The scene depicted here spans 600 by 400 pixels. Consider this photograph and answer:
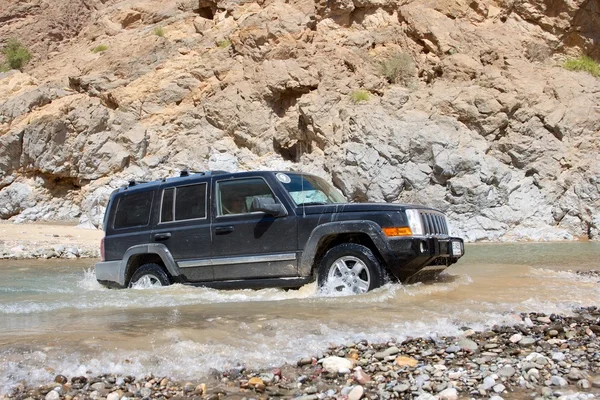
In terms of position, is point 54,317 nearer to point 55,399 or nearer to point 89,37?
point 55,399

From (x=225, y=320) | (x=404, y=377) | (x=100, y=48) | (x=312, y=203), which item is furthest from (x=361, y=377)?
(x=100, y=48)

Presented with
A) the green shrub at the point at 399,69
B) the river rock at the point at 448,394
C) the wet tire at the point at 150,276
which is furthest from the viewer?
the green shrub at the point at 399,69

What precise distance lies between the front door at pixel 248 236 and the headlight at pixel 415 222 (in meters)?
1.41

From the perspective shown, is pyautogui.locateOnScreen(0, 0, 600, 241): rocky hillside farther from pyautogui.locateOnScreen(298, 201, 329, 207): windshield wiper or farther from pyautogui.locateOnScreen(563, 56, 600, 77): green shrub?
→ pyautogui.locateOnScreen(298, 201, 329, 207): windshield wiper

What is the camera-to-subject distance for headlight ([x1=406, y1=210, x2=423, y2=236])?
6.95 meters

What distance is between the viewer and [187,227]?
26.6 ft

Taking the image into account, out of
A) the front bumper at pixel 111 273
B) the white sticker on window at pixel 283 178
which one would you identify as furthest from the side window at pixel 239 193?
the front bumper at pixel 111 273

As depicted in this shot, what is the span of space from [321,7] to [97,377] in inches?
1201

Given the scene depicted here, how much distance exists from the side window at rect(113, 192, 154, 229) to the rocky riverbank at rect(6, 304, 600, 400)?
15.7 feet

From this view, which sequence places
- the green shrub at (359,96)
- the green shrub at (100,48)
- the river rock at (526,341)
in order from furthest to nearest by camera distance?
the green shrub at (100,48)
the green shrub at (359,96)
the river rock at (526,341)

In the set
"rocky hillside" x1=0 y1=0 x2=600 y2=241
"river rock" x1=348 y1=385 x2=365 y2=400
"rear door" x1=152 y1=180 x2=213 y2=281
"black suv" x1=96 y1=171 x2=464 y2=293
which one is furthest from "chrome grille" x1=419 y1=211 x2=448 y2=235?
"rocky hillside" x1=0 y1=0 x2=600 y2=241

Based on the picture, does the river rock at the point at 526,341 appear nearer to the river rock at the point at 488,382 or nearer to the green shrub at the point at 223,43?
the river rock at the point at 488,382

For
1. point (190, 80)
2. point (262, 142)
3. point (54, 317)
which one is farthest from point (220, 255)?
point (190, 80)

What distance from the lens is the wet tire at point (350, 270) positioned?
6.84m
